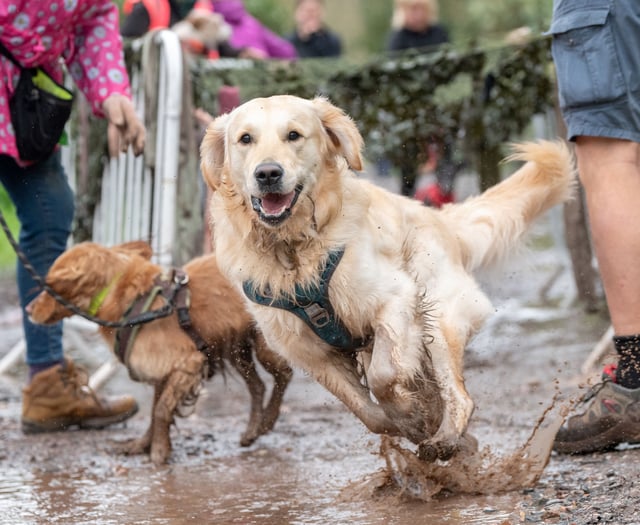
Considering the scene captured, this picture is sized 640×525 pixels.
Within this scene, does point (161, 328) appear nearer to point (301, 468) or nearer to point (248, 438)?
point (248, 438)

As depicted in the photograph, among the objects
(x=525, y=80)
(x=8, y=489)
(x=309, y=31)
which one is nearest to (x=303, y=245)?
(x=8, y=489)

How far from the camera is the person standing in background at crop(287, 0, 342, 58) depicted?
1075 centimetres

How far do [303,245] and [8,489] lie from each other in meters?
1.47

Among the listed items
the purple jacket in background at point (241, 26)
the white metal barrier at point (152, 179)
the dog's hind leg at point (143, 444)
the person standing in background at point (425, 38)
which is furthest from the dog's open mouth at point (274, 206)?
the purple jacket in background at point (241, 26)

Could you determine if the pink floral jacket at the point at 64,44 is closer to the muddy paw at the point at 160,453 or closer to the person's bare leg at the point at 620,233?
the muddy paw at the point at 160,453

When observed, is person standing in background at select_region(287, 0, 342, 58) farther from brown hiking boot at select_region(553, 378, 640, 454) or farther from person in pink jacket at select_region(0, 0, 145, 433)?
brown hiking boot at select_region(553, 378, 640, 454)

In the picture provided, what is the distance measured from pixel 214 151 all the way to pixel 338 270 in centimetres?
65

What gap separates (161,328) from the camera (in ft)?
15.1

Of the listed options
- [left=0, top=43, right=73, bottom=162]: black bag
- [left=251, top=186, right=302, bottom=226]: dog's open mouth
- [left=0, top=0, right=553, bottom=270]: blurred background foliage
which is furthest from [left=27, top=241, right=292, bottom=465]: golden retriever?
[left=0, top=0, right=553, bottom=270]: blurred background foliage

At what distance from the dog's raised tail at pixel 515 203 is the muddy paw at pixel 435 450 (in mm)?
1079

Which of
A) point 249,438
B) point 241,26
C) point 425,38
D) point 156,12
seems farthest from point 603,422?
point 425,38

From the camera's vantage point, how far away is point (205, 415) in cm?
541

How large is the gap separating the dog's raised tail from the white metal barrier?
1532 mm

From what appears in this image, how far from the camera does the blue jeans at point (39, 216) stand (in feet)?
15.0
